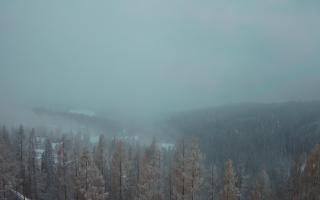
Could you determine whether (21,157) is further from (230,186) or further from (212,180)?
(230,186)

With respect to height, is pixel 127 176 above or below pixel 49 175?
above

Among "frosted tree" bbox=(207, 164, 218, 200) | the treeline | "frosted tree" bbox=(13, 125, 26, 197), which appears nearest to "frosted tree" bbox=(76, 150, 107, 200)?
the treeline

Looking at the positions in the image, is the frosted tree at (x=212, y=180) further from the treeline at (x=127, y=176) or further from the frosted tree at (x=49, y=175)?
the frosted tree at (x=49, y=175)

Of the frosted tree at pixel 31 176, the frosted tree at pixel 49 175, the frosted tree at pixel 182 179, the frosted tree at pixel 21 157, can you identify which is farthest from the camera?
the frosted tree at pixel 49 175

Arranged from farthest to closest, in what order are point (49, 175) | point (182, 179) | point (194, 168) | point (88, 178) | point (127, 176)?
point (49, 175) → point (127, 176) → point (182, 179) → point (194, 168) → point (88, 178)

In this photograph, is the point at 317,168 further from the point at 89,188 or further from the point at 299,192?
the point at 89,188

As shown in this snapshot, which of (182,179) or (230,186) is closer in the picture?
(182,179)

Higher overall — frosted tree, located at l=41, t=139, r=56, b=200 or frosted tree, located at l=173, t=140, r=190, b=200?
frosted tree, located at l=173, t=140, r=190, b=200

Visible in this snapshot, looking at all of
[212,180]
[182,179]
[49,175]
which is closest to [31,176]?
[49,175]

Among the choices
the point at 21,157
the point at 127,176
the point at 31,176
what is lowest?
the point at 31,176

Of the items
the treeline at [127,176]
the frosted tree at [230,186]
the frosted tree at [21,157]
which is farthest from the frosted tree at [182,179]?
the frosted tree at [21,157]

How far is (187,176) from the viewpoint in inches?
1617

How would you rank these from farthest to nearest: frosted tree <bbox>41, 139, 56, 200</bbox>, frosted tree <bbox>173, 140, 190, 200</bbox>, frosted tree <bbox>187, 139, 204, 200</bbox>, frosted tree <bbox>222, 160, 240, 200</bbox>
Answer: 1. frosted tree <bbox>41, 139, 56, 200</bbox>
2. frosted tree <bbox>222, 160, 240, 200</bbox>
3. frosted tree <bbox>173, 140, 190, 200</bbox>
4. frosted tree <bbox>187, 139, 204, 200</bbox>

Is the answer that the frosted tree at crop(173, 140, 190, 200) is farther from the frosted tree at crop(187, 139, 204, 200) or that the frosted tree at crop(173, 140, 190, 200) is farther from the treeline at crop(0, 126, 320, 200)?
the frosted tree at crop(187, 139, 204, 200)
